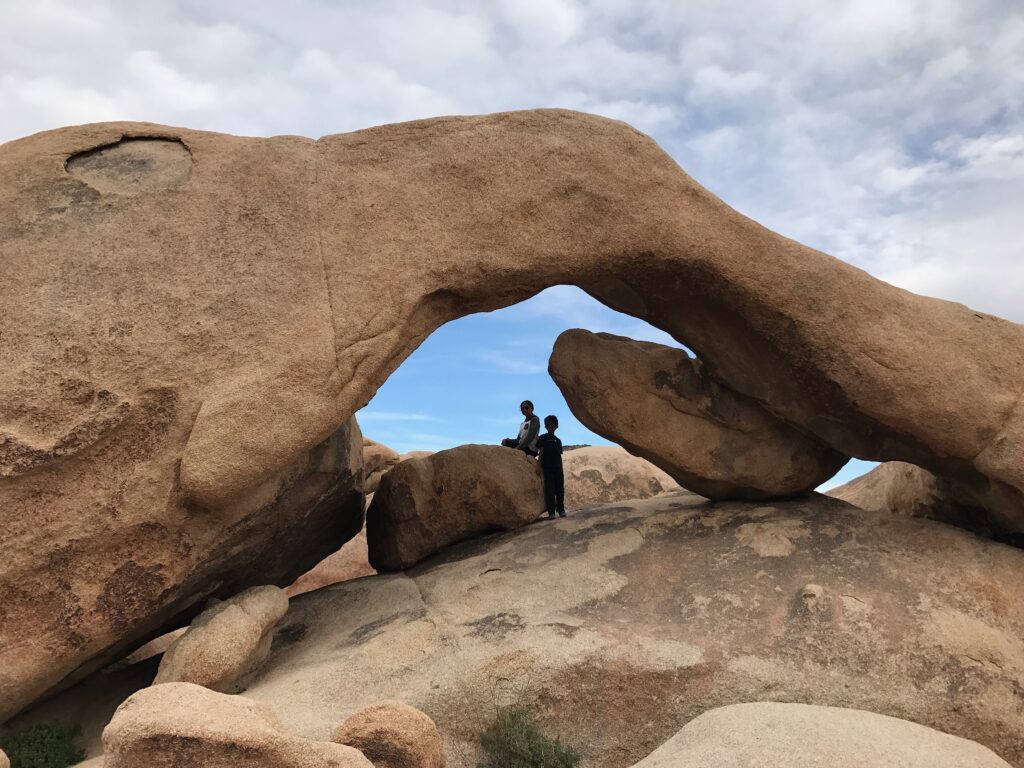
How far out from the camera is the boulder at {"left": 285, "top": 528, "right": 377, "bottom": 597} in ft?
44.1

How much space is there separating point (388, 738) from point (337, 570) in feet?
28.5

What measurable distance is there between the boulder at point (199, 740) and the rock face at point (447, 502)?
5009mm

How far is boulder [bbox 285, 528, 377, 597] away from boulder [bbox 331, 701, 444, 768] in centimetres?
815

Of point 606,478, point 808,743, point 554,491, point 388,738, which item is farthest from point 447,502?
point 606,478

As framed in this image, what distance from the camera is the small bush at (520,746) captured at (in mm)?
6090

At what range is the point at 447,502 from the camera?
9703mm

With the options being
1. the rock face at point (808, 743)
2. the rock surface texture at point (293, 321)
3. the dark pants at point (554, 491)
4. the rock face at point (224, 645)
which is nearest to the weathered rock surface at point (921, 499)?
the rock surface texture at point (293, 321)

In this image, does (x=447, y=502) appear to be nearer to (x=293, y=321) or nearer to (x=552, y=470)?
(x=552, y=470)

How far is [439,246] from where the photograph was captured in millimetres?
7652

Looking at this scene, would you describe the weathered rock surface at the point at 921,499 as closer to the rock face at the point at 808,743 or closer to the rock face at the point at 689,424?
the rock face at the point at 689,424

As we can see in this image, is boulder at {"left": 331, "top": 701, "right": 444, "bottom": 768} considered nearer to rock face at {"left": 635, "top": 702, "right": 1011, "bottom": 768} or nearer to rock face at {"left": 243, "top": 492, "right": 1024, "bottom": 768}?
rock face at {"left": 243, "top": 492, "right": 1024, "bottom": 768}

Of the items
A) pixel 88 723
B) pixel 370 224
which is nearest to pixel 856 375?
pixel 370 224

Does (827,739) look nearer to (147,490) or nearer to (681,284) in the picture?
(681,284)

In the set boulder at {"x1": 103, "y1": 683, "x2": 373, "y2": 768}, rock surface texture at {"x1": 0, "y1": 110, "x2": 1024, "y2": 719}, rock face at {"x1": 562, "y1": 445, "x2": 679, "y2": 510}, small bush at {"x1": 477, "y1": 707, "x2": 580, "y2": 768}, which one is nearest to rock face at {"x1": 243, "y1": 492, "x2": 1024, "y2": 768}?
small bush at {"x1": 477, "y1": 707, "x2": 580, "y2": 768}
